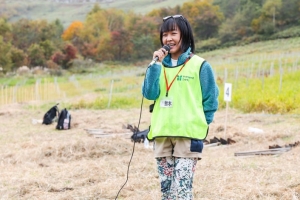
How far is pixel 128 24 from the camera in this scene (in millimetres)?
59469

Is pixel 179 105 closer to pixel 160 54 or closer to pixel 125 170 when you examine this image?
pixel 160 54

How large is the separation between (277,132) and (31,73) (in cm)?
3220

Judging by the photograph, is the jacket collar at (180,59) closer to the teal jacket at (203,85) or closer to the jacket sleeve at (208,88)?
the teal jacket at (203,85)

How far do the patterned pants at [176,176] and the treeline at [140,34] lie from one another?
1660 inches

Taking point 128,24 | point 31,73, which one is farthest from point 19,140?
point 128,24

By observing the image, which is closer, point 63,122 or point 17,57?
point 63,122

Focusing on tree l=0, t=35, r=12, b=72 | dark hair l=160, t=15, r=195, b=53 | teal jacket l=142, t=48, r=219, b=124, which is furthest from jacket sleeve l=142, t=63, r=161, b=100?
tree l=0, t=35, r=12, b=72

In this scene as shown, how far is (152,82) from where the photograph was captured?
109 inches

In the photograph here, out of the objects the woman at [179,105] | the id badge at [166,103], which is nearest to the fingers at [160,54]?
the woman at [179,105]

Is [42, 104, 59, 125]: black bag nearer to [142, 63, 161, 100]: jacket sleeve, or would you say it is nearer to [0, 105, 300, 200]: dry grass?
[0, 105, 300, 200]: dry grass

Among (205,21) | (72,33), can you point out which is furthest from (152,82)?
(72,33)

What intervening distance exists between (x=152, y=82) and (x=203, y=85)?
0.33 m

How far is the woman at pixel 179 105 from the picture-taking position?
9.18ft

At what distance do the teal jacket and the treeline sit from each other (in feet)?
138
